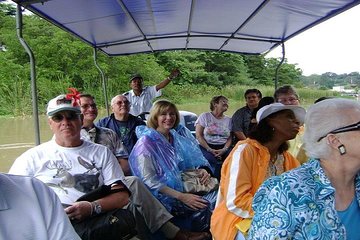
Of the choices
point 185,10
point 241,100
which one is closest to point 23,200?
point 185,10

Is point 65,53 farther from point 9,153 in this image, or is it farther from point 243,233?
point 243,233

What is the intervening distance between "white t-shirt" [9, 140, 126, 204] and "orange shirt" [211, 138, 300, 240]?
0.86 m

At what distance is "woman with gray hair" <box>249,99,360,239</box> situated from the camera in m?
1.42

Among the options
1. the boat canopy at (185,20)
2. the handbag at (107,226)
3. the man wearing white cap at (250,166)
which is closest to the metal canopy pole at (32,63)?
the boat canopy at (185,20)

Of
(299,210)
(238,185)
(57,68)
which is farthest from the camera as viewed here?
(57,68)

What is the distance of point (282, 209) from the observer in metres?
1.43

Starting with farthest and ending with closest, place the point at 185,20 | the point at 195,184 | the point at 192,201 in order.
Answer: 1. the point at 185,20
2. the point at 195,184
3. the point at 192,201

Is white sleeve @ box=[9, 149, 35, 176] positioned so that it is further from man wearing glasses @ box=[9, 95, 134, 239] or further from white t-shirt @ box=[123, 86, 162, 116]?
white t-shirt @ box=[123, 86, 162, 116]

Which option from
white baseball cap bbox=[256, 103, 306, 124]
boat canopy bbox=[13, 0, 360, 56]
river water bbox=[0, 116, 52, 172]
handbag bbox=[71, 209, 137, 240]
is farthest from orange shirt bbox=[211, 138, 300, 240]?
river water bbox=[0, 116, 52, 172]

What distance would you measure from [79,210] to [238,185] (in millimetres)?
965

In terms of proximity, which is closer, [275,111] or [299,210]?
[299,210]

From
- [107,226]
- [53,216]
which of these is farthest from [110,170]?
[53,216]

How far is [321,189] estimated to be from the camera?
1463mm

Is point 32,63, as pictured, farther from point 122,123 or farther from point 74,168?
point 122,123
